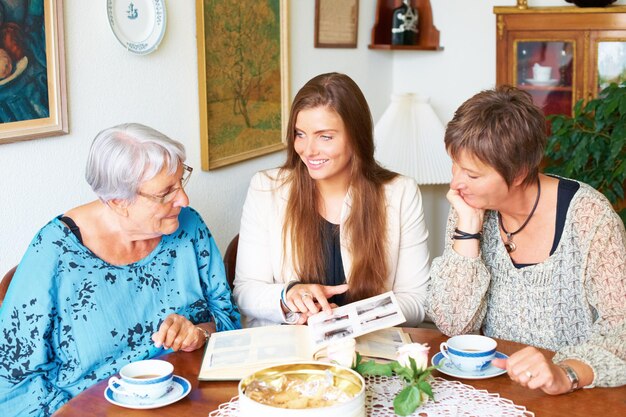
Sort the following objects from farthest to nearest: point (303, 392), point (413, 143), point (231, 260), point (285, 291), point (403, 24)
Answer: point (403, 24) → point (413, 143) → point (231, 260) → point (285, 291) → point (303, 392)

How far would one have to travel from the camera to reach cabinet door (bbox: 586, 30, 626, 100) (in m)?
3.85

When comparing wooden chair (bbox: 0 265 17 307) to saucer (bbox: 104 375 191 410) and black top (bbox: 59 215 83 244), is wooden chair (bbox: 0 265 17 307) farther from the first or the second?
saucer (bbox: 104 375 191 410)

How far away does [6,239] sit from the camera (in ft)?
6.70

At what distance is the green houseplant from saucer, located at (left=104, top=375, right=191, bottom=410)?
2.30m

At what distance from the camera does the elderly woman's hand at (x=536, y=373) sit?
1.63 metres

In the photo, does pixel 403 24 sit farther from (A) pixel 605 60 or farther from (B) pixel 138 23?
(B) pixel 138 23

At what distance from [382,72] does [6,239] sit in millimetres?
2693

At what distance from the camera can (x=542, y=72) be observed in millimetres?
4051

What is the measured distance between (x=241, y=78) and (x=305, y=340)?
54.4 inches

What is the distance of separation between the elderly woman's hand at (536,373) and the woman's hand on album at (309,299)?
0.51 metres

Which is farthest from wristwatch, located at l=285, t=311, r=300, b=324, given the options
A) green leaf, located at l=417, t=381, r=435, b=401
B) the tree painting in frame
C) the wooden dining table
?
the tree painting in frame

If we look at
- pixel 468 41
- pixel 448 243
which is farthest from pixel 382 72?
pixel 448 243

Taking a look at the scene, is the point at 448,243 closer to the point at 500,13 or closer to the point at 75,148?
the point at 75,148

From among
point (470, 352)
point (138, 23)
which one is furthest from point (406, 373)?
point (138, 23)
